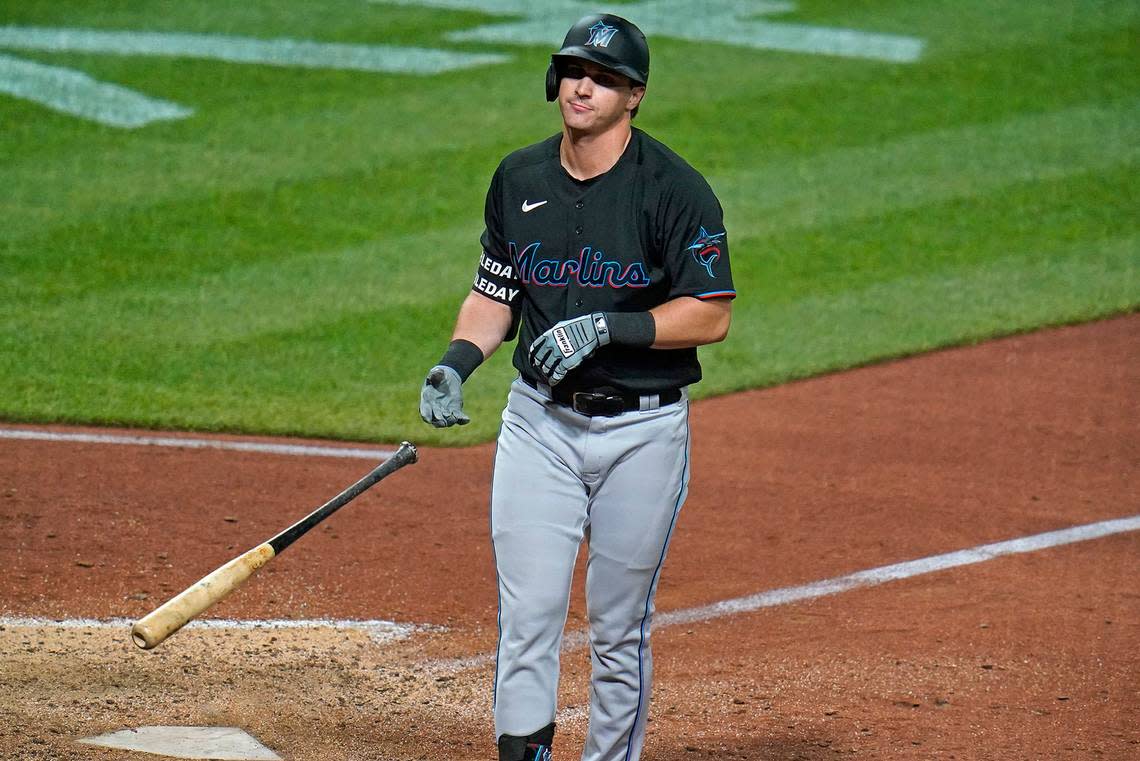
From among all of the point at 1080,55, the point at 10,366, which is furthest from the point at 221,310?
the point at 1080,55

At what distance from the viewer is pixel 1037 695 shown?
A: 4.97 m

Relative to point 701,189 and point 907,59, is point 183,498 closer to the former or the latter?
point 701,189

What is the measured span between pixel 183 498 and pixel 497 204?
9.58ft

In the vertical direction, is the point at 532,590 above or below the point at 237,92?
below

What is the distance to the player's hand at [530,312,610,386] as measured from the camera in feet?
12.6

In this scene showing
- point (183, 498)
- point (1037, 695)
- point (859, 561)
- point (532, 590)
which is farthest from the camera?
point (183, 498)

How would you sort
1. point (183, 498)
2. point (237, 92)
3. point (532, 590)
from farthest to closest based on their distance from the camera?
point (237, 92) → point (183, 498) → point (532, 590)

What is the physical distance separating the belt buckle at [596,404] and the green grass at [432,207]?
356 centimetres

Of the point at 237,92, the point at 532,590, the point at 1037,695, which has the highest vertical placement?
the point at 237,92

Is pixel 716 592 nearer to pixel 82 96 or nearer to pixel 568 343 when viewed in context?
pixel 568 343

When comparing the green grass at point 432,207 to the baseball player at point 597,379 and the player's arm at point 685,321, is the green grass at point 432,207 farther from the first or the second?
the player's arm at point 685,321

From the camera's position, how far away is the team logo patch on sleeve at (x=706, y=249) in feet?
12.9

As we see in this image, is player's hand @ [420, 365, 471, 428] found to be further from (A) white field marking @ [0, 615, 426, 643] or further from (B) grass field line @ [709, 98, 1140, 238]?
(B) grass field line @ [709, 98, 1140, 238]

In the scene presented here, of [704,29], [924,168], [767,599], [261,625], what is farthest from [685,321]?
[704,29]
